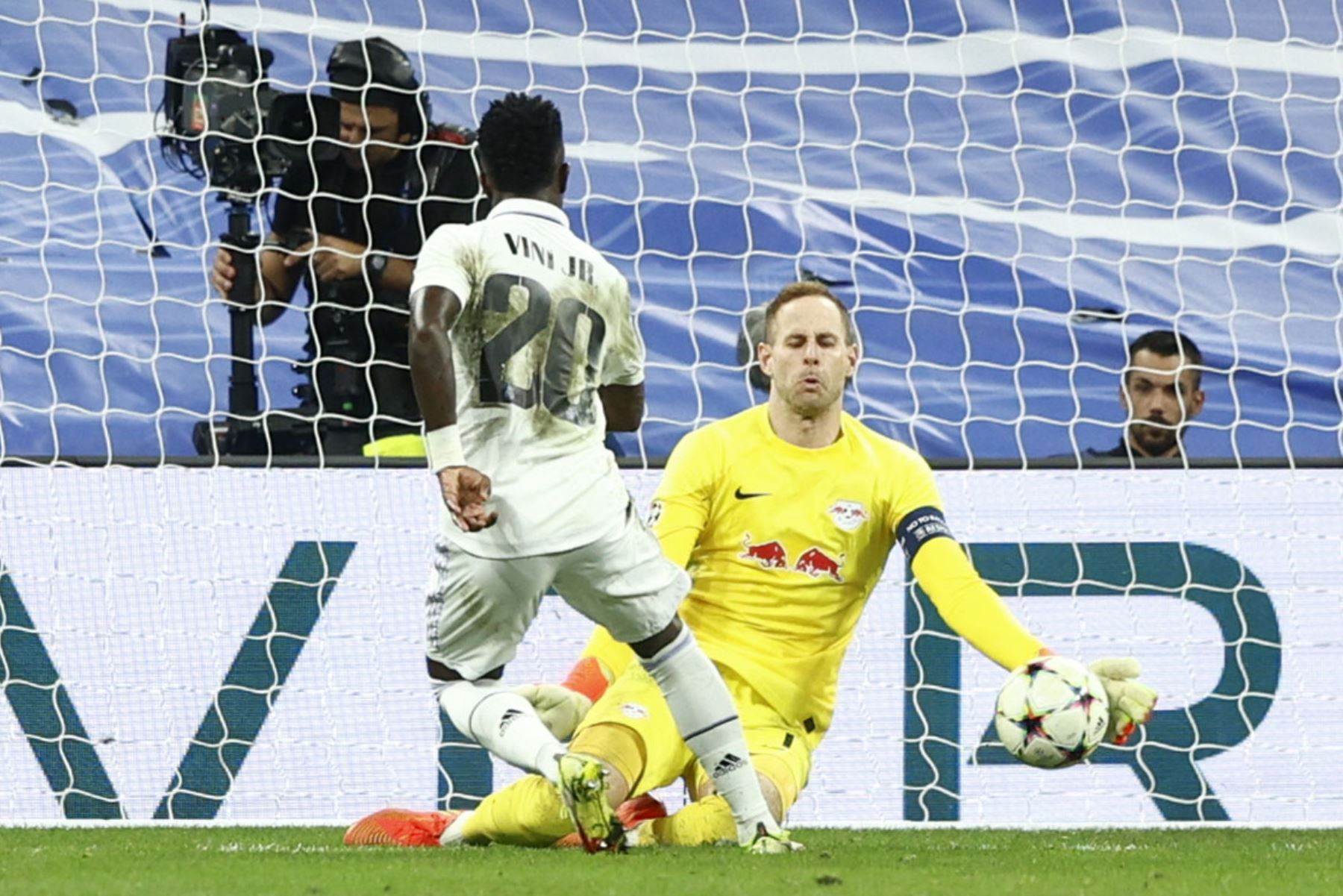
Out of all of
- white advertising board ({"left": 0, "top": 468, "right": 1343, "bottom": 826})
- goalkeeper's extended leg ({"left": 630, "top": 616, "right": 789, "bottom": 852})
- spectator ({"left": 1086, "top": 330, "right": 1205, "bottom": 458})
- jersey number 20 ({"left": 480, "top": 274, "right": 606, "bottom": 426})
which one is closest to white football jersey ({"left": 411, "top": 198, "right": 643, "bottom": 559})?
jersey number 20 ({"left": 480, "top": 274, "right": 606, "bottom": 426})

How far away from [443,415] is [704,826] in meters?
1.38

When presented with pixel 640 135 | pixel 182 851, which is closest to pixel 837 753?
pixel 182 851

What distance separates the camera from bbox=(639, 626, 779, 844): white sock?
16.0 ft

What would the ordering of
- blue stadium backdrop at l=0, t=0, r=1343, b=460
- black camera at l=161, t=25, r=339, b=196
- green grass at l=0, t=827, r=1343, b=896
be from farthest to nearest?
blue stadium backdrop at l=0, t=0, r=1343, b=460, black camera at l=161, t=25, r=339, b=196, green grass at l=0, t=827, r=1343, b=896

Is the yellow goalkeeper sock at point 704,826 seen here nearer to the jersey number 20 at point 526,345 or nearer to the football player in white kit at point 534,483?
the football player in white kit at point 534,483

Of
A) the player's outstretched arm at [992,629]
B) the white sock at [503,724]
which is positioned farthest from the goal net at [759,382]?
the white sock at [503,724]

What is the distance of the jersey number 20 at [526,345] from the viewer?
479cm

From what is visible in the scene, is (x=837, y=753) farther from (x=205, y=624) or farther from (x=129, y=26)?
(x=129, y=26)

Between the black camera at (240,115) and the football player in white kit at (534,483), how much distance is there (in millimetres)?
2870

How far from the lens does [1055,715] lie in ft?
15.9

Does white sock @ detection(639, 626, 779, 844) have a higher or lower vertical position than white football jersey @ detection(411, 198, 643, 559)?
lower

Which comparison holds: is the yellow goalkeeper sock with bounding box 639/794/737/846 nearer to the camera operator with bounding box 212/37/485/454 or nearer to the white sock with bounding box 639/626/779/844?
the white sock with bounding box 639/626/779/844

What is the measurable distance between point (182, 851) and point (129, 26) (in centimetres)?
500

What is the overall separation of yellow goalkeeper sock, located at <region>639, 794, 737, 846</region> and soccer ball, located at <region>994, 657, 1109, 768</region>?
2.52 ft
